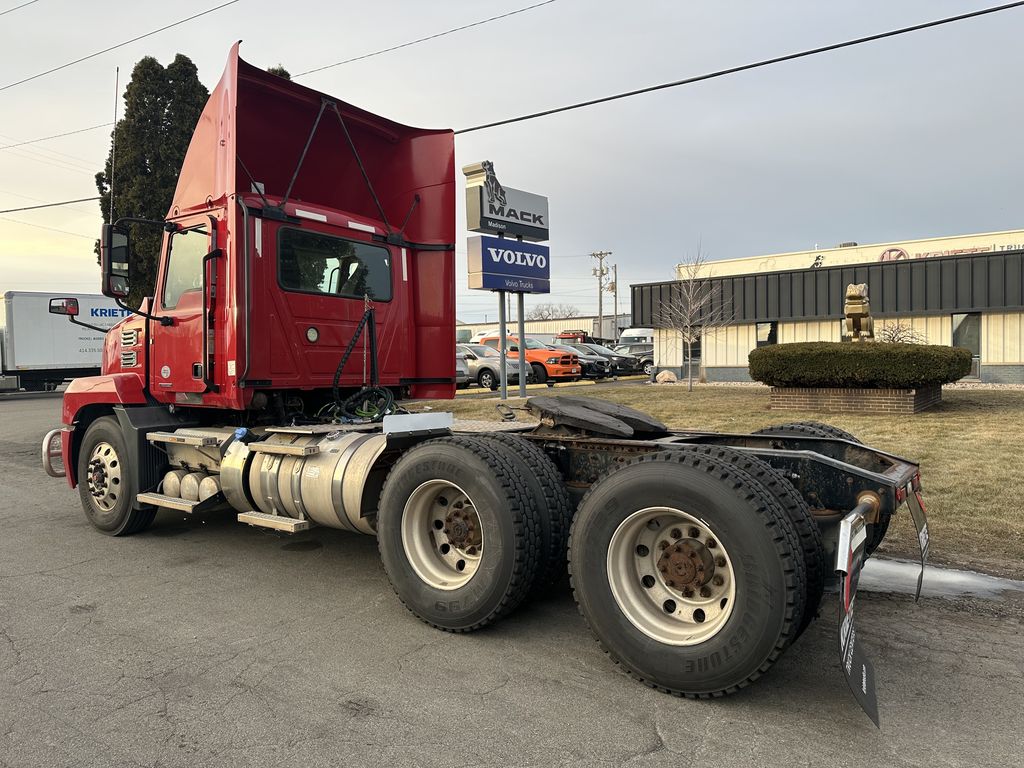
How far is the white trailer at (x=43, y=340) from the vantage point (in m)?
26.9

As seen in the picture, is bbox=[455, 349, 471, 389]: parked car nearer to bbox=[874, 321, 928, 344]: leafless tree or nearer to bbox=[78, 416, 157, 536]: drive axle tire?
bbox=[874, 321, 928, 344]: leafless tree

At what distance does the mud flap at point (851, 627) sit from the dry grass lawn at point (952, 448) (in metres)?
2.67

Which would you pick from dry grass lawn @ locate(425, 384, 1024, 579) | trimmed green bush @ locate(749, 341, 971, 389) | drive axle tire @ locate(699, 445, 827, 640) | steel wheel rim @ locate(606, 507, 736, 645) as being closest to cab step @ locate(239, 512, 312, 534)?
steel wheel rim @ locate(606, 507, 736, 645)

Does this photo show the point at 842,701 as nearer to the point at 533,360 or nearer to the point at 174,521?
the point at 174,521

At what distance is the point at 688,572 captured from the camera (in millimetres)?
3330

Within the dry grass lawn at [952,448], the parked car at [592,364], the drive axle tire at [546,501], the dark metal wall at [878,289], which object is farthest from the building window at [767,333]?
the drive axle tire at [546,501]

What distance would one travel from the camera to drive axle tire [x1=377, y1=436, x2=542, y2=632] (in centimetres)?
383

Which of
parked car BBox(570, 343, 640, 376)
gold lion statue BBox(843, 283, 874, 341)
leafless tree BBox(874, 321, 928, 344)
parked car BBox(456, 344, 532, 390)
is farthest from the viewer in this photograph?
parked car BBox(570, 343, 640, 376)

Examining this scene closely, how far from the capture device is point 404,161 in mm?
6922

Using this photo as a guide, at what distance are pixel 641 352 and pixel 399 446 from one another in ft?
105

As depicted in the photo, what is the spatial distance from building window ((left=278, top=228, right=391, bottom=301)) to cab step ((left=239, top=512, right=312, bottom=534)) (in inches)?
70.2

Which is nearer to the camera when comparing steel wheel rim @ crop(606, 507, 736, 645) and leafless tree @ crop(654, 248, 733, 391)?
steel wheel rim @ crop(606, 507, 736, 645)

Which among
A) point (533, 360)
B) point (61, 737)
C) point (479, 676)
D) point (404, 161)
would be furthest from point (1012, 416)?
point (533, 360)

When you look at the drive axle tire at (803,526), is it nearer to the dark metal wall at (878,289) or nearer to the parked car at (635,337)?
the dark metal wall at (878,289)
